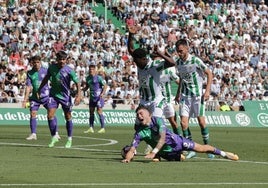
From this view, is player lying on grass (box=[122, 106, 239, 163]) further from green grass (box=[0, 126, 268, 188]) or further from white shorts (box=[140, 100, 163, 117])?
white shorts (box=[140, 100, 163, 117])

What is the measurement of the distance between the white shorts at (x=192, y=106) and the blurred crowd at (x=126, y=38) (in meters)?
22.2

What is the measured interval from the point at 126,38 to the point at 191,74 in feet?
99.8

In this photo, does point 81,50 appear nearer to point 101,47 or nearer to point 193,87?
point 101,47

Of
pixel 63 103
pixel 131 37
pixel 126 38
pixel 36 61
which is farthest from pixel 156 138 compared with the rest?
pixel 126 38

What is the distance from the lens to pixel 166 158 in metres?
19.5

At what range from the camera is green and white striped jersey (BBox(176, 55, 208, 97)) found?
21.0 m

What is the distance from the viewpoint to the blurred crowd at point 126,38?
45719mm

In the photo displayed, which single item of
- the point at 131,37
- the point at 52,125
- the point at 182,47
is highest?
the point at 131,37

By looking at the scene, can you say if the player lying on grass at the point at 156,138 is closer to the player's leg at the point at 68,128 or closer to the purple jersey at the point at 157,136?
the purple jersey at the point at 157,136

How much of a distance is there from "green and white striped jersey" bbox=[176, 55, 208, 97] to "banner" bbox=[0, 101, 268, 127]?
22.1 metres

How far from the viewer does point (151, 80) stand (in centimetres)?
2058

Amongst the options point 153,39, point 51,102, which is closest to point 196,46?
point 153,39

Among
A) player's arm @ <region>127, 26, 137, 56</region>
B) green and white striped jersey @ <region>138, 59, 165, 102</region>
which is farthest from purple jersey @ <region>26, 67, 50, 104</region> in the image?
player's arm @ <region>127, 26, 137, 56</region>

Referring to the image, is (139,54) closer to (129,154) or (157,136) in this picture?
(157,136)
